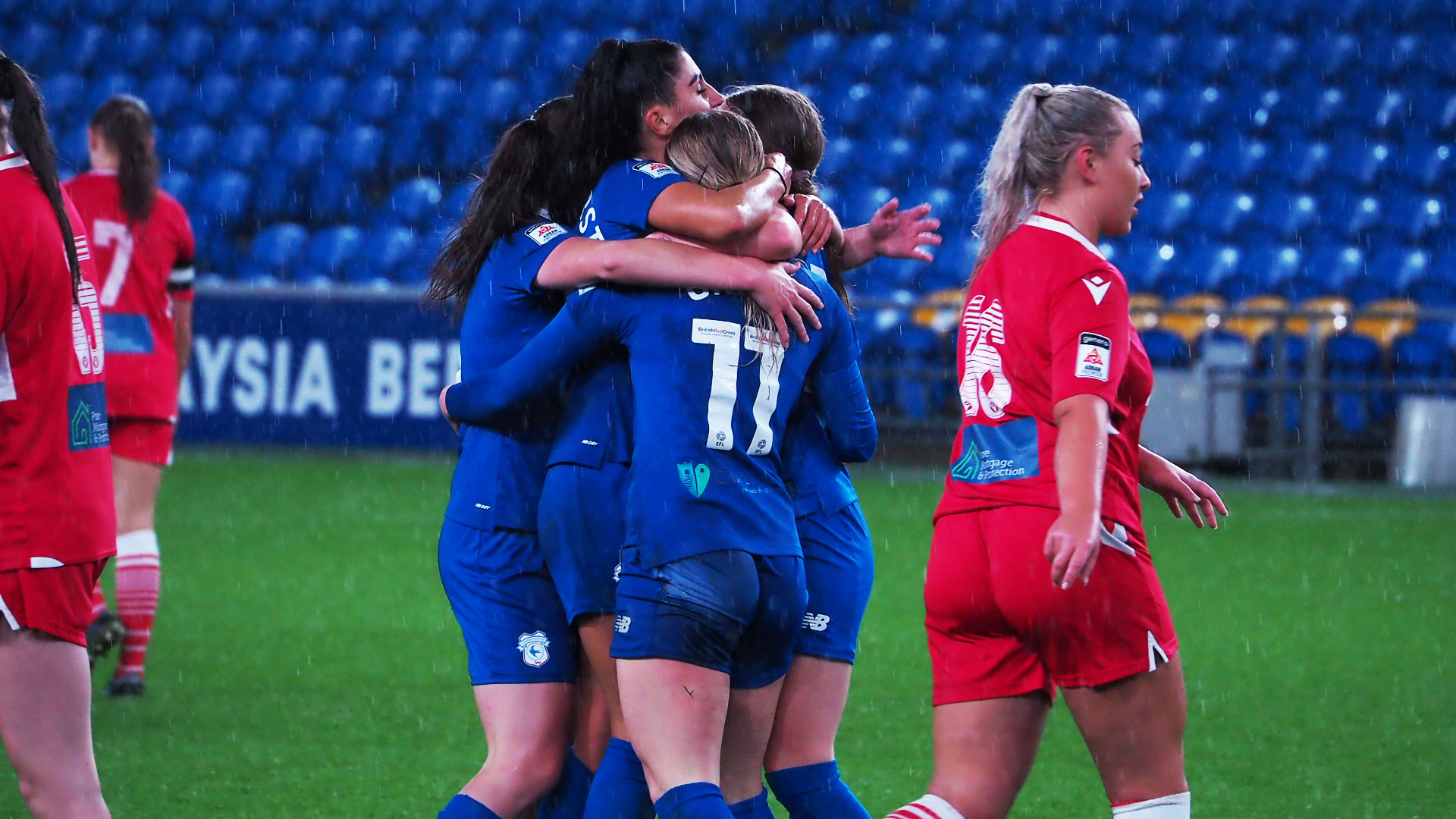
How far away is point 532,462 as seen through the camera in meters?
3.10

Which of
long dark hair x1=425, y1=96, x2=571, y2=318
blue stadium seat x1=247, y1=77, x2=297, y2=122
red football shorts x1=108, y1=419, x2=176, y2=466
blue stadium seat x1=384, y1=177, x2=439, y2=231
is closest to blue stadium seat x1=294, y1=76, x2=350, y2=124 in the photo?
blue stadium seat x1=247, y1=77, x2=297, y2=122

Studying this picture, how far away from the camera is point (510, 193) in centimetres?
313

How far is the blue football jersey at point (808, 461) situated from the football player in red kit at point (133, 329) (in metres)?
3.12

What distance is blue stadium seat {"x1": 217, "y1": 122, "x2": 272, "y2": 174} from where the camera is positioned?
1598 centimetres

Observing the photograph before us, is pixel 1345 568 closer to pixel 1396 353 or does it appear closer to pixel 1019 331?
pixel 1396 353

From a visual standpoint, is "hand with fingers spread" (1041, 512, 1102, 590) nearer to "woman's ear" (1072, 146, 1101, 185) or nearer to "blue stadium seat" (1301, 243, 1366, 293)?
"woman's ear" (1072, 146, 1101, 185)

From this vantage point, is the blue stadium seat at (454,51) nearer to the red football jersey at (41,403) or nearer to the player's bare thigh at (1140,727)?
the red football jersey at (41,403)

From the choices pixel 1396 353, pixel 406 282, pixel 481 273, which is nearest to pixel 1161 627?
pixel 481 273

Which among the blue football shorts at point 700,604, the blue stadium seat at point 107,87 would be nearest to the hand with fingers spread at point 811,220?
the blue football shorts at point 700,604

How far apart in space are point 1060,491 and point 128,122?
13.2 ft

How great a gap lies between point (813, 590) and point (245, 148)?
1417cm

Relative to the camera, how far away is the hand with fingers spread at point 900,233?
3.31m

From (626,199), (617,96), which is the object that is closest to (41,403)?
(626,199)

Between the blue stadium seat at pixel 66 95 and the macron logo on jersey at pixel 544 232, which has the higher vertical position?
the blue stadium seat at pixel 66 95
